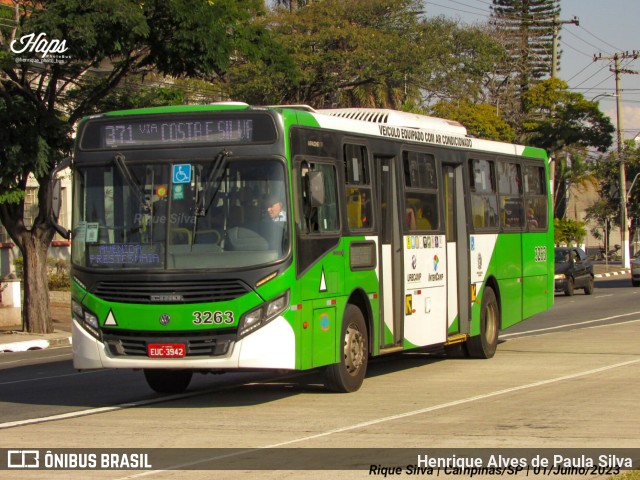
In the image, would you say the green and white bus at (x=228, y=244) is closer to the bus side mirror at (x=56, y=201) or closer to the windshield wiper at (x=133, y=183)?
the windshield wiper at (x=133, y=183)

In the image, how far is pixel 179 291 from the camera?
1173cm

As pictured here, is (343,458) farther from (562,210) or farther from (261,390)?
(562,210)

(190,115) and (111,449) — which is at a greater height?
(190,115)

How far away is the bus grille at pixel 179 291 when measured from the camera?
11625 millimetres

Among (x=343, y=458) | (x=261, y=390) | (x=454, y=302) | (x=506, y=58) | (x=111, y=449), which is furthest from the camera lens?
(x=506, y=58)

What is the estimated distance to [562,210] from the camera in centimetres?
8462

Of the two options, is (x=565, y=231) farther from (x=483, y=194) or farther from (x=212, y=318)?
(x=212, y=318)

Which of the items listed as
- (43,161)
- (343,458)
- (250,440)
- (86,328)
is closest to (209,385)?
(86,328)

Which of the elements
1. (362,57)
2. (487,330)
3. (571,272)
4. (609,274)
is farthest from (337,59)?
(487,330)

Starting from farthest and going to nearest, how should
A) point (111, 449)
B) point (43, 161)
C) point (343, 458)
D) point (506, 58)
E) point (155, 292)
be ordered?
point (506, 58) → point (43, 161) → point (155, 292) → point (111, 449) → point (343, 458)

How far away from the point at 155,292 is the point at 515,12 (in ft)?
248

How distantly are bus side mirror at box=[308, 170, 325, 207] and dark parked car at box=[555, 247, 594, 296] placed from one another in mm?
28479

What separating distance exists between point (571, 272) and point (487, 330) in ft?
76.1
